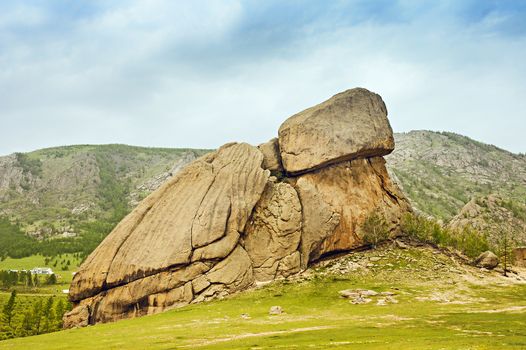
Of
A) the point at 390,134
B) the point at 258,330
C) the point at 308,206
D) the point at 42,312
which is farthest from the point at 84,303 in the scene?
the point at 390,134

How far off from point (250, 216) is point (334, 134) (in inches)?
1290

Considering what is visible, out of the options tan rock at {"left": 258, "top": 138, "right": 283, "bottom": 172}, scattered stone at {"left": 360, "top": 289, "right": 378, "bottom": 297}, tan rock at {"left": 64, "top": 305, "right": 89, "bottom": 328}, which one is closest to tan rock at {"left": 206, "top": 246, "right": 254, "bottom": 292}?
scattered stone at {"left": 360, "top": 289, "right": 378, "bottom": 297}

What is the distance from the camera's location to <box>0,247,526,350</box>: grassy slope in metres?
45.1

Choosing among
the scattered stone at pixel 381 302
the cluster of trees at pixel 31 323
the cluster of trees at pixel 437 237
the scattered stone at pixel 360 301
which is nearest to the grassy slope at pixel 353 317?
the scattered stone at pixel 360 301

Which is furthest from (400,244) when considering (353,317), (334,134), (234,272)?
(353,317)

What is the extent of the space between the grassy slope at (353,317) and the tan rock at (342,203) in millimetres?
6255

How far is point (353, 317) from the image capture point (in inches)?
2527

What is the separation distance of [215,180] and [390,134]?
171ft

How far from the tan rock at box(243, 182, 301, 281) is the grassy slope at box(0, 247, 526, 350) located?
20.0 feet

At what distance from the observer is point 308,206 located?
10575 centimetres

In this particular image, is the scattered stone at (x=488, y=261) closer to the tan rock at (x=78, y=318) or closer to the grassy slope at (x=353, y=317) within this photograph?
the grassy slope at (x=353, y=317)

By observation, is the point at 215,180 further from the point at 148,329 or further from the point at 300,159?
the point at 148,329

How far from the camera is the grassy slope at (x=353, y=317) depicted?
45094 millimetres

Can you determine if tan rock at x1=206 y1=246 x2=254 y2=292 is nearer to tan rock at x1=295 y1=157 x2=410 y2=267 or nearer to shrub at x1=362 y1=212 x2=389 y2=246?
tan rock at x1=295 y1=157 x2=410 y2=267
